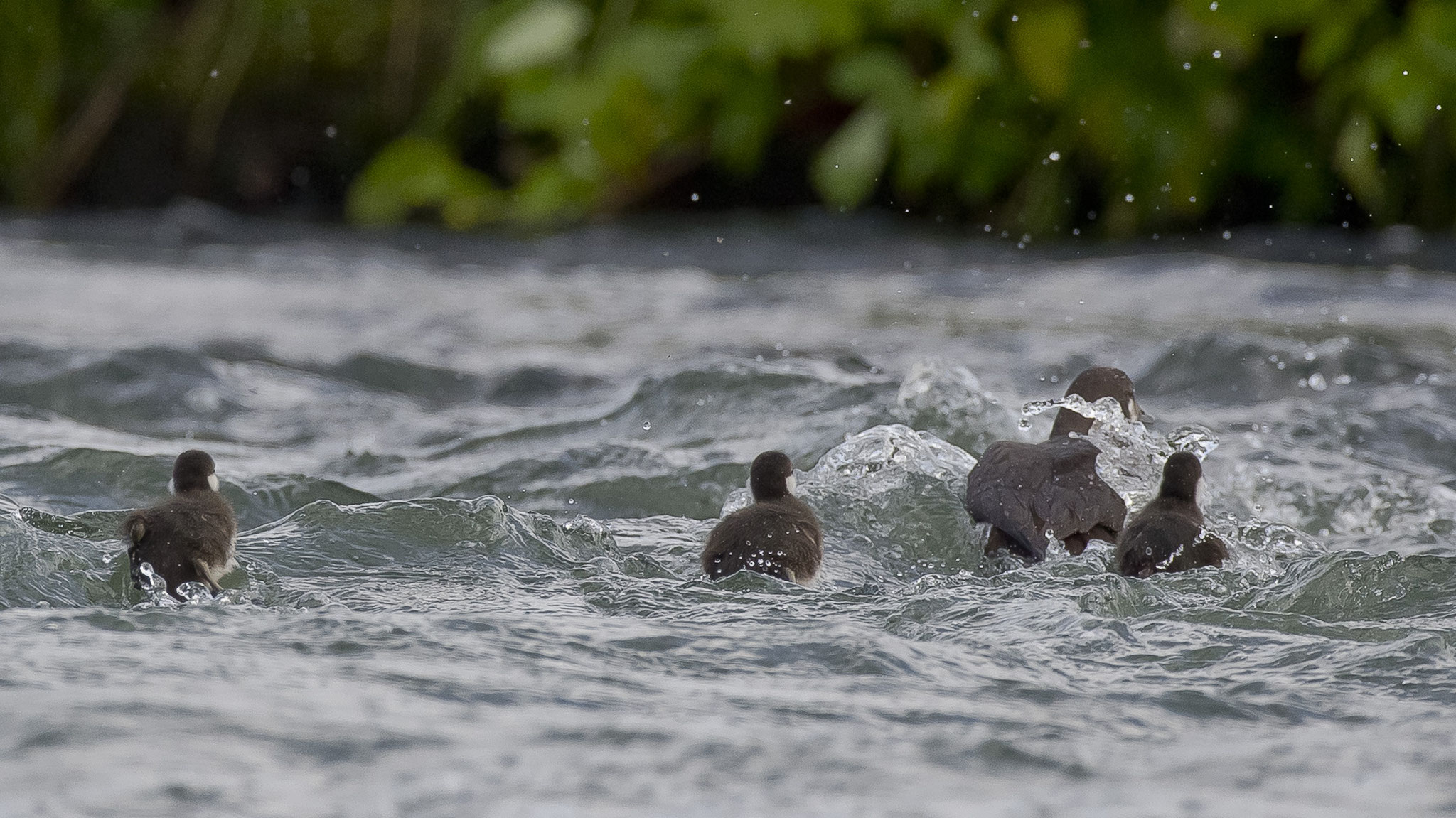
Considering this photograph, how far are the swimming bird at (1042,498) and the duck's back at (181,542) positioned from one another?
76.9 inches

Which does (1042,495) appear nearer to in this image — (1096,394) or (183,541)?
(1096,394)

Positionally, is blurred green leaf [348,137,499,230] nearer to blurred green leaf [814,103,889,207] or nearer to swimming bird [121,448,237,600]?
blurred green leaf [814,103,889,207]

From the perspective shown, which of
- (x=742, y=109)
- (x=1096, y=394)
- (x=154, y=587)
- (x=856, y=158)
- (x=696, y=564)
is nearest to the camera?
(x=154, y=587)

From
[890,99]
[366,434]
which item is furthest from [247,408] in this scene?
[890,99]

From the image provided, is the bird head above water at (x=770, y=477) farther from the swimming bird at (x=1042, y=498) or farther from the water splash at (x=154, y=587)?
the water splash at (x=154, y=587)

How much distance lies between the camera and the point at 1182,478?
4.43 meters

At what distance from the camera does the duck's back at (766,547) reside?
154 inches

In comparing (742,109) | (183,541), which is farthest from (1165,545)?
(742,109)

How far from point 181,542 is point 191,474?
2.01 ft

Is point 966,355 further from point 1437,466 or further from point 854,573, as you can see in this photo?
point 854,573

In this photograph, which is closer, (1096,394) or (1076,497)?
(1076,497)

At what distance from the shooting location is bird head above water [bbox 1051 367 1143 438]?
5.06 meters

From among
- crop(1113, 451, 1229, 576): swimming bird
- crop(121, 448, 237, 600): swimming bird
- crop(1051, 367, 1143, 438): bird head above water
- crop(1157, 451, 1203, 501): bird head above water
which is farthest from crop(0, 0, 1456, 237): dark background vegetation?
crop(121, 448, 237, 600): swimming bird

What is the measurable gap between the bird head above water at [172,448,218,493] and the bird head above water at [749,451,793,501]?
144 centimetres
